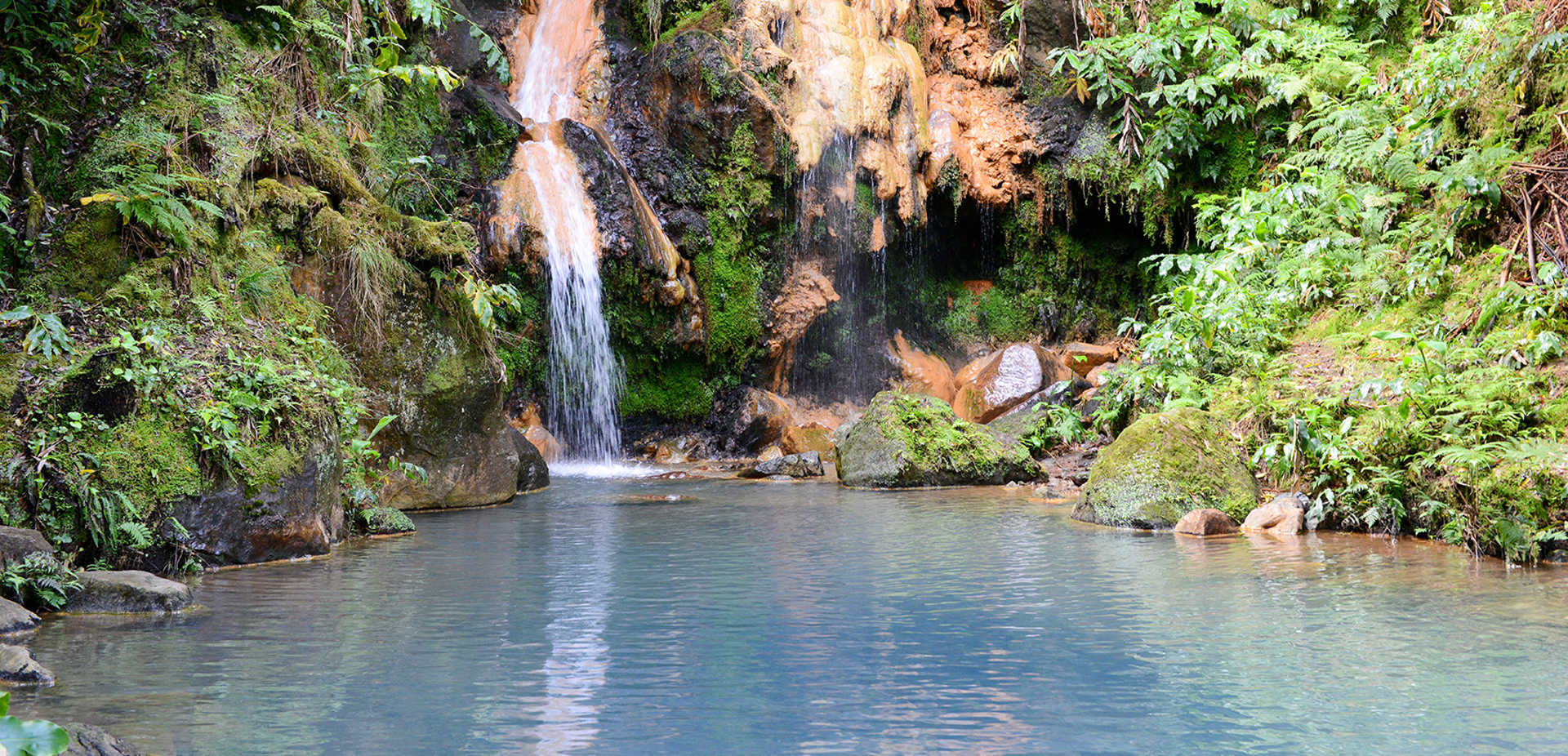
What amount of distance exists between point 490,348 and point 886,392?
4.94m

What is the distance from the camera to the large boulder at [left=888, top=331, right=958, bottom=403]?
18.0 meters

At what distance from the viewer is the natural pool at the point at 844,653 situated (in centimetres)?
380

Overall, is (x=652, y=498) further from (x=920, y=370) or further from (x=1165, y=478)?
(x=920, y=370)

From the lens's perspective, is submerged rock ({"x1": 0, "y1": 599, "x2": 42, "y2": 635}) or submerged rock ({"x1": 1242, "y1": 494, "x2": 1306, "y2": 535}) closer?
submerged rock ({"x1": 0, "y1": 599, "x2": 42, "y2": 635})

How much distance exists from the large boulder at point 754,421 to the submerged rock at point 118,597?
36.3 ft

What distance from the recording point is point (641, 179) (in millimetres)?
16859

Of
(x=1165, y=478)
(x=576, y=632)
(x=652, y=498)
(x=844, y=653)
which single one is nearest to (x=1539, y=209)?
(x=1165, y=478)

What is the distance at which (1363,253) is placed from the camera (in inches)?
457

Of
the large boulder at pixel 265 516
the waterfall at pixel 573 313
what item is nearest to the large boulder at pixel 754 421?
the waterfall at pixel 573 313

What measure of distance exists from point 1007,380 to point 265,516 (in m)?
11.2

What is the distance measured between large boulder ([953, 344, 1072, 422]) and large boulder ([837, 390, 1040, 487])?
2843 millimetres

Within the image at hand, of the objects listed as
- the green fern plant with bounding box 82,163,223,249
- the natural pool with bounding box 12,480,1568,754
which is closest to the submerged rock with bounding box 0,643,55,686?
the natural pool with bounding box 12,480,1568,754

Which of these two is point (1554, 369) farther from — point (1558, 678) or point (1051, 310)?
point (1051, 310)

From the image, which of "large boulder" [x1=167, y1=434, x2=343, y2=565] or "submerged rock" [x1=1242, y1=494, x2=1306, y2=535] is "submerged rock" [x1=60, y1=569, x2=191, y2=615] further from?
"submerged rock" [x1=1242, y1=494, x2=1306, y2=535]
